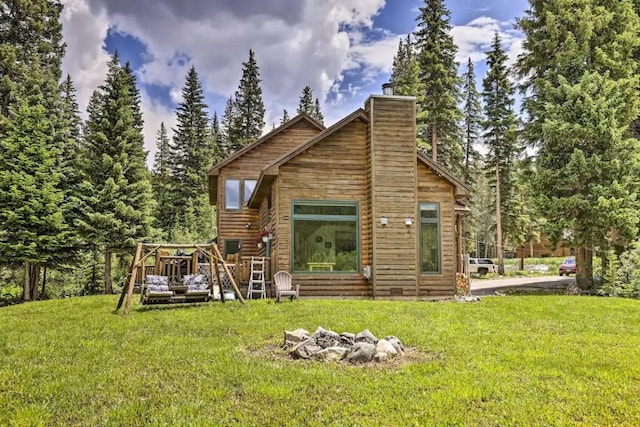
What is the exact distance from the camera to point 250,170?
811 inches

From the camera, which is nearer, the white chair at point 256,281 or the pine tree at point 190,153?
the white chair at point 256,281

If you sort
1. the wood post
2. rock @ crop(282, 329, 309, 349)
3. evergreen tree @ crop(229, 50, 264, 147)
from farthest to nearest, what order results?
evergreen tree @ crop(229, 50, 264, 147), the wood post, rock @ crop(282, 329, 309, 349)

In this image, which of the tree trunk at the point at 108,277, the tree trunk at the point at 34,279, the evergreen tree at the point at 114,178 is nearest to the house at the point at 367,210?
the evergreen tree at the point at 114,178

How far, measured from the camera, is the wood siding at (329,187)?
525 inches

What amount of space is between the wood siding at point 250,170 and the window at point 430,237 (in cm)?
785

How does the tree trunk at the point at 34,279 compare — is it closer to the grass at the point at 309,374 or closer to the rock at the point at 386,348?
the grass at the point at 309,374

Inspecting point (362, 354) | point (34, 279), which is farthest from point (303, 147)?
point (34, 279)

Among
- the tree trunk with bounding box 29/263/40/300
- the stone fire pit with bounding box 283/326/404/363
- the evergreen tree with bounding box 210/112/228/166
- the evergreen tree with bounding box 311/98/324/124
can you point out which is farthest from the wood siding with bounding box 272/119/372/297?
the evergreen tree with bounding box 311/98/324/124

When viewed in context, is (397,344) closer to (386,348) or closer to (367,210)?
(386,348)

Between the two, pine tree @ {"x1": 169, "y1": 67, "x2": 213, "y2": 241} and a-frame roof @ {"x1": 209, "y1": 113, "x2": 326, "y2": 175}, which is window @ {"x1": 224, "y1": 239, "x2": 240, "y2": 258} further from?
pine tree @ {"x1": 169, "y1": 67, "x2": 213, "y2": 241}

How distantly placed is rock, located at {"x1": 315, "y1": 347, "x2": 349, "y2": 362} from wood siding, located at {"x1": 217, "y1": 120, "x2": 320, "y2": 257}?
572 inches

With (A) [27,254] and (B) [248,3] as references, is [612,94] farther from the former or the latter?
(A) [27,254]

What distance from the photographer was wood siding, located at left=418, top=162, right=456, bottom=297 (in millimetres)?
13859

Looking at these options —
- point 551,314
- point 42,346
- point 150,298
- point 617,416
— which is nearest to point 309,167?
point 150,298
